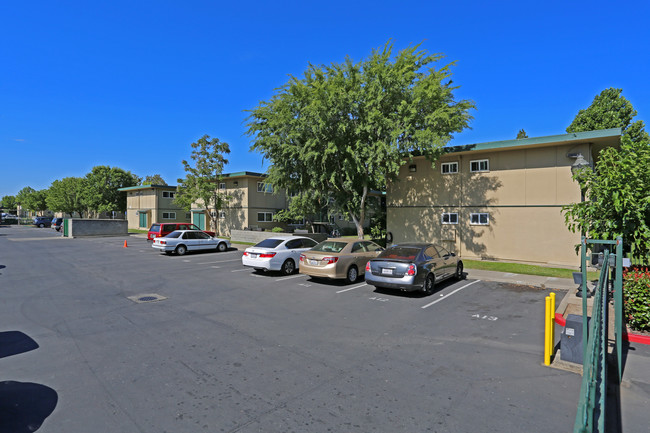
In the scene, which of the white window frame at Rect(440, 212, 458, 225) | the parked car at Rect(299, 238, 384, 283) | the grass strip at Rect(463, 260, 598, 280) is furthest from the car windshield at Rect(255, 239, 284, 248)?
the white window frame at Rect(440, 212, 458, 225)

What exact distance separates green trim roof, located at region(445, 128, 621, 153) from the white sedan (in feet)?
33.6

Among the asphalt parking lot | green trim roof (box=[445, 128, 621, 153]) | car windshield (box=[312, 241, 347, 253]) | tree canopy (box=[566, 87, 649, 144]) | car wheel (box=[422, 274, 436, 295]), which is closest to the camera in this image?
the asphalt parking lot

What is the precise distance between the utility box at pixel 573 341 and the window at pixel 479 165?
13955 mm

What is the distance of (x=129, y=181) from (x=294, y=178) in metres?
44.3

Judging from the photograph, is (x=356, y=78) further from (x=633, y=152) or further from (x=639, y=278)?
(x=639, y=278)

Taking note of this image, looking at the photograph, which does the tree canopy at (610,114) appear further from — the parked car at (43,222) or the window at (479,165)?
the parked car at (43,222)

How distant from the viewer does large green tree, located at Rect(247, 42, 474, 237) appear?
1672cm

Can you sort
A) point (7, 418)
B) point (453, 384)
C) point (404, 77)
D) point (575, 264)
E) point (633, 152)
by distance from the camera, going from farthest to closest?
point (404, 77)
point (575, 264)
point (633, 152)
point (453, 384)
point (7, 418)

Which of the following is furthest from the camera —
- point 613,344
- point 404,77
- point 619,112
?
point 619,112

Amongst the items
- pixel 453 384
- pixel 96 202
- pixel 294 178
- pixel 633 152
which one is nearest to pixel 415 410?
pixel 453 384

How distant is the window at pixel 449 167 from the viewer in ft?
61.9

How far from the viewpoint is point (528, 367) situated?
5.27 metres

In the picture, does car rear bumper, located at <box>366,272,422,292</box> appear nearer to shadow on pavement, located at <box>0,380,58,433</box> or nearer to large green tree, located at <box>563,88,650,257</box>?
large green tree, located at <box>563,88,650,257</box>

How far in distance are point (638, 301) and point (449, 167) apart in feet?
43.4
